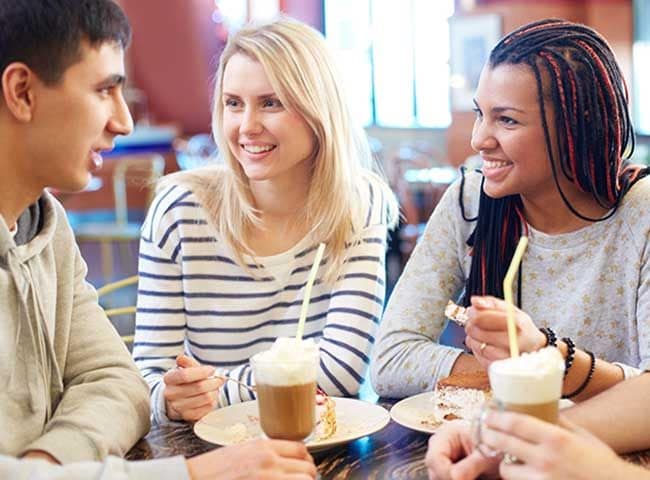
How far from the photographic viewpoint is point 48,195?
168cm

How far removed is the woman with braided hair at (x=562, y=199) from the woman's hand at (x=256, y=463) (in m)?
0.49

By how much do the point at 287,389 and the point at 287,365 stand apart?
1.3 inches

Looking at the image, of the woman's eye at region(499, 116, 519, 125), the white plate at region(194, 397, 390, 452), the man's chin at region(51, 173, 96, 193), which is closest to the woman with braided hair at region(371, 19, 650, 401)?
the woman's eye at region(499, 116, 519, 125)

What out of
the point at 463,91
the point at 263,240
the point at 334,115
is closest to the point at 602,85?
the point at 334,115

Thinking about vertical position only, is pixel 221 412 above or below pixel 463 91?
below

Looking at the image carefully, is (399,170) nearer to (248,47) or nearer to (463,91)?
(463,91)

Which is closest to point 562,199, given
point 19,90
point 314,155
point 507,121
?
point 507,121

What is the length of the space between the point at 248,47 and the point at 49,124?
2.36 ft

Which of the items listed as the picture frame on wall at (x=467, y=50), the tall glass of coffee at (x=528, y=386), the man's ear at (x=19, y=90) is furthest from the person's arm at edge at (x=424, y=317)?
the picture frame on wall at (x=467, y=50)

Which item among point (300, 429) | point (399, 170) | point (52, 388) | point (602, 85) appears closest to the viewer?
point (300, 429)

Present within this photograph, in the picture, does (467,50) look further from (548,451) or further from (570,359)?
(548,451)

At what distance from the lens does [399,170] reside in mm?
6777

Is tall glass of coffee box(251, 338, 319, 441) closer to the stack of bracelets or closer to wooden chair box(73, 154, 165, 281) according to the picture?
the stack of bracelets

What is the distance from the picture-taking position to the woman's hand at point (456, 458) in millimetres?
1332
